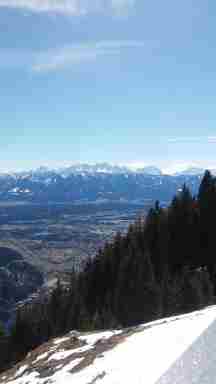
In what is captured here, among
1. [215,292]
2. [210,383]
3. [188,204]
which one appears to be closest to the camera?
[210,383]

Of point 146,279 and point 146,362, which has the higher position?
point 146,362

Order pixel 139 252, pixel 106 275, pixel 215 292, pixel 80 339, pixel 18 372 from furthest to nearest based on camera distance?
pixel 106 275 → pixel 139 252 → pixel 215 292 → pixel 80 339 → pixel 18 372

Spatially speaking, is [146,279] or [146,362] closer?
[146,362]

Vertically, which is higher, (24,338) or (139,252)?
(139,252)

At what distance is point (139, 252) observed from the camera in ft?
213

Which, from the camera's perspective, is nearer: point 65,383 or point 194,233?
point 65,383

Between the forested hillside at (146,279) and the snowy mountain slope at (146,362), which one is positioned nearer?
the snowy mountain slope at (146,362)

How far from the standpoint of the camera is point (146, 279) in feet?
193

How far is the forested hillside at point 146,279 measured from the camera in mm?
51397

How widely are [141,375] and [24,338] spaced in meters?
72.2

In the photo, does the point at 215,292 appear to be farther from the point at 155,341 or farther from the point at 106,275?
the point at 155,341

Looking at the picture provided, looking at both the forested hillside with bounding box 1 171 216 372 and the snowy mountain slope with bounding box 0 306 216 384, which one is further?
the forested hillside with bounding box 1 171 216 372

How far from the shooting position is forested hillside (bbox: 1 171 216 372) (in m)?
51.4

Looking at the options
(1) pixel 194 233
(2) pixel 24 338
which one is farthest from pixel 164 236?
(2) pixel 24 338
